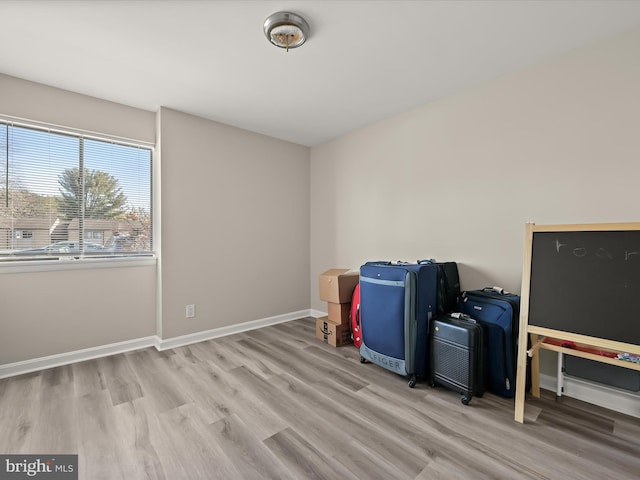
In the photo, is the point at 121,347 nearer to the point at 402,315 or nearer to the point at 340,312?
the point at 340,312

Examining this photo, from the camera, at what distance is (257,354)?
9.14 ft

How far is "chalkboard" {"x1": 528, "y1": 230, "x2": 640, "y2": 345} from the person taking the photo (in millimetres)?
1505

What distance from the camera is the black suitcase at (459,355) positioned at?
1951 mm

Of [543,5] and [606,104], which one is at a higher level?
[543,5]

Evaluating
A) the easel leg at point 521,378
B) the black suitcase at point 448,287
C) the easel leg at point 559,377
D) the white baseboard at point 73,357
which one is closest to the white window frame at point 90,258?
the white baseboard at point 73,357

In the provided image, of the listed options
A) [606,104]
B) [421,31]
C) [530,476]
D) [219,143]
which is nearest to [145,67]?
[219,143]

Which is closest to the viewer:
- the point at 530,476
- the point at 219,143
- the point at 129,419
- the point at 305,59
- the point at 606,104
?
the point at 530,476

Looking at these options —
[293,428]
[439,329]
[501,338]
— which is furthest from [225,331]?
[501,338]

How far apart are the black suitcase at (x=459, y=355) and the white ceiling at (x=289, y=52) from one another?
6.40ft

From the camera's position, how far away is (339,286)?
3070mm

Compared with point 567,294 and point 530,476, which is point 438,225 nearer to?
point 567,294

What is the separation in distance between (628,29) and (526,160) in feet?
2.96

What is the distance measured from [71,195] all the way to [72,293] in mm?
897

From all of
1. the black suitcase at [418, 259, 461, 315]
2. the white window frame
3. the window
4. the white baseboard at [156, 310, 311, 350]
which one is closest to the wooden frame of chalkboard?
the black suitcase at [418, 259, 461, 315]
